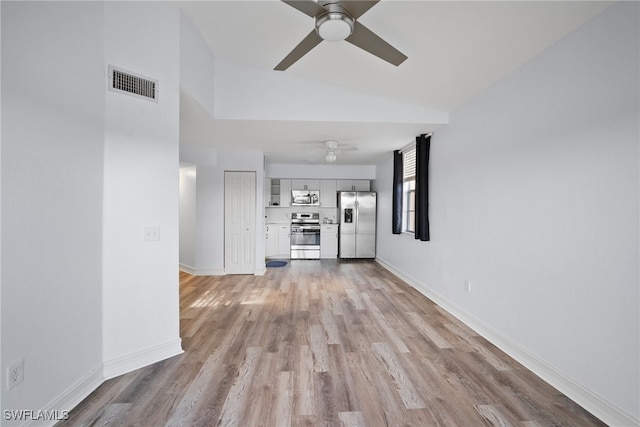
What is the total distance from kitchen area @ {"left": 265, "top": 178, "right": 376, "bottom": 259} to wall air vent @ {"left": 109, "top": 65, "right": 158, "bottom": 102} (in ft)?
16.0

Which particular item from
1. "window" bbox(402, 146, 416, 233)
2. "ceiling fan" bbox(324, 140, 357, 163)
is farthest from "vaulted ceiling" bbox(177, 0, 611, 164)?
"window" bbox(402, 146, 416, 233)

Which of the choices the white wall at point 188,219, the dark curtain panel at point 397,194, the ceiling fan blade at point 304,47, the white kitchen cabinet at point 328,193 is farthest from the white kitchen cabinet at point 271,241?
the ceiling fan blade at point 304,47

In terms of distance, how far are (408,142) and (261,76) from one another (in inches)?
98.6

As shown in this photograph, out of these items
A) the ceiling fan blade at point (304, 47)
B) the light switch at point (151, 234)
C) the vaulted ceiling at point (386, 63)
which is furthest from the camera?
the light switch at point (151, 234)

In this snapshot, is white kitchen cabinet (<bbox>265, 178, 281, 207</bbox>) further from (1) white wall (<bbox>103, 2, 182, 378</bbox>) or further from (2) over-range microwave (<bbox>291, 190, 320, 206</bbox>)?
(1) white wall (<bbox>103, 2, 182, 378</bbox>)

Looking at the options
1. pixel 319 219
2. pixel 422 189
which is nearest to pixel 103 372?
pixel 422 189

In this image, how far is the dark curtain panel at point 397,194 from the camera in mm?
5113

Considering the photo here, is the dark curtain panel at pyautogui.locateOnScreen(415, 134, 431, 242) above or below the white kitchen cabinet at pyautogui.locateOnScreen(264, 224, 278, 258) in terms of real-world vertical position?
above

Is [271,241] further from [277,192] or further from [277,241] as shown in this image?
[277,192]

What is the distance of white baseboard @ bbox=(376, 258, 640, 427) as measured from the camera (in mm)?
1624

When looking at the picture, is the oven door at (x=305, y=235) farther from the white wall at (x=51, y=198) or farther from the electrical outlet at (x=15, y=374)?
the electrical outlet at (x=15, y=374)

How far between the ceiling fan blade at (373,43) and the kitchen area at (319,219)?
491cm

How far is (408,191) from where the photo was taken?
16.6ft

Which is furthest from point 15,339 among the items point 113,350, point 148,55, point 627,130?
point 627,130
